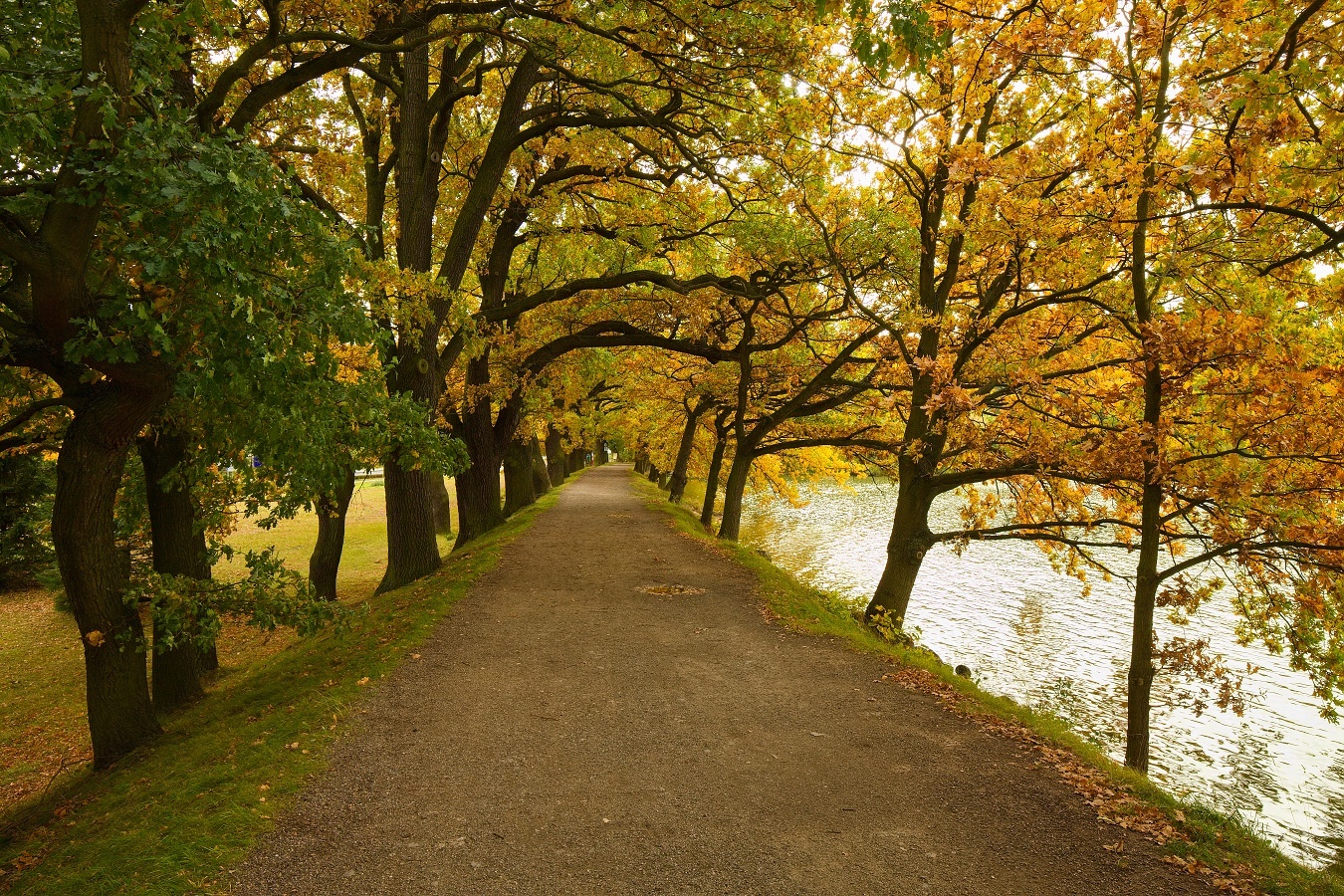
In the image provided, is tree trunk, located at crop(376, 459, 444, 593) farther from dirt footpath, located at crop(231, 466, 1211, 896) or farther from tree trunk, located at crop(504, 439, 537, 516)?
tree trunk, located at crop(504, 439, 537, 516)

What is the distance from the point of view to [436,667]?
7430 millimetres

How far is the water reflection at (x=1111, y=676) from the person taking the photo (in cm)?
1006

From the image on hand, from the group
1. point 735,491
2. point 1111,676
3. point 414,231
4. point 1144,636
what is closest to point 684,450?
point 735,491

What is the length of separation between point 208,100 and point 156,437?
11.3 ft

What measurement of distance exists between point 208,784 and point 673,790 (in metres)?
3.38

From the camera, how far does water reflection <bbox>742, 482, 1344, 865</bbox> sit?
1006cm

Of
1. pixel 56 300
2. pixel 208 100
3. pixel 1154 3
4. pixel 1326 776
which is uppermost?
pixel 1154 3

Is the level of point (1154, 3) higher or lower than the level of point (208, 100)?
higher

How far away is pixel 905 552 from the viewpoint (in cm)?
1205

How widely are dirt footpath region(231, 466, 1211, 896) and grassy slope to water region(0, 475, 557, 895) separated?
26cm

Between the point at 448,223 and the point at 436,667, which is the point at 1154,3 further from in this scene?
the point at 448,223

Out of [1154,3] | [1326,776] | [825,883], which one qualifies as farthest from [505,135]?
[1326,776]

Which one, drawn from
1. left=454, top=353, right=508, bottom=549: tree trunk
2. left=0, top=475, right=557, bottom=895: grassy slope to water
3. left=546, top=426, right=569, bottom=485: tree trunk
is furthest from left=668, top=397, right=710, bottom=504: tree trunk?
left=0, top=475, right=557, bottom=895: grassy slope to water

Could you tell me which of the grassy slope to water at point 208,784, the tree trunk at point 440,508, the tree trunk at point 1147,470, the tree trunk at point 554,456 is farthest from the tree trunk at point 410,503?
the tree trunk at point 554,456
